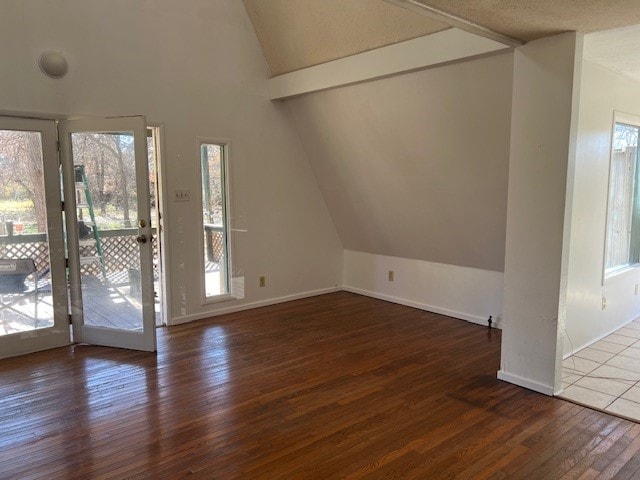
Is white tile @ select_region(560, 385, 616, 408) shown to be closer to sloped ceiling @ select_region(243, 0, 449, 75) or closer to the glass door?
sloped ceiling @ select_region(243, 0, 449, 75)

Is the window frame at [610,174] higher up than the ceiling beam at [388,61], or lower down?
lower down

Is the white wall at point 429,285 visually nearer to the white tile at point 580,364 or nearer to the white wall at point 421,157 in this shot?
the white wall at point 421,157

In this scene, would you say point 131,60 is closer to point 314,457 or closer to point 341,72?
point 341,72

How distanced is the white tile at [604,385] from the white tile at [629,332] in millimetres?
1153

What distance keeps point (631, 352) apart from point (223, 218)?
3.83 metres

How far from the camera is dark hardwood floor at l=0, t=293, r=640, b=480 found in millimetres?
2279

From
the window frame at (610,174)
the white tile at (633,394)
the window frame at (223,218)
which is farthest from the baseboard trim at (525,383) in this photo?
the window frame at (223,218)

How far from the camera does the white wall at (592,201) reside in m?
3.44

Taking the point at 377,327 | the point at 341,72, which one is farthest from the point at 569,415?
the point at 341,72

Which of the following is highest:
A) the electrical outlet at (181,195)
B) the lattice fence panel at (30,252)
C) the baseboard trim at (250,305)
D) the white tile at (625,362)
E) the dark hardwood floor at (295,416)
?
the electrical outlet at (181,195)

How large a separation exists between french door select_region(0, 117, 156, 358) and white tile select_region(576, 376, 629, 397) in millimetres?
3246

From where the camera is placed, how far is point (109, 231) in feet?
12.8

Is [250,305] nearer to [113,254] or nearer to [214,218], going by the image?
[214,218]

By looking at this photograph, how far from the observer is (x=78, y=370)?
11.3 ft
